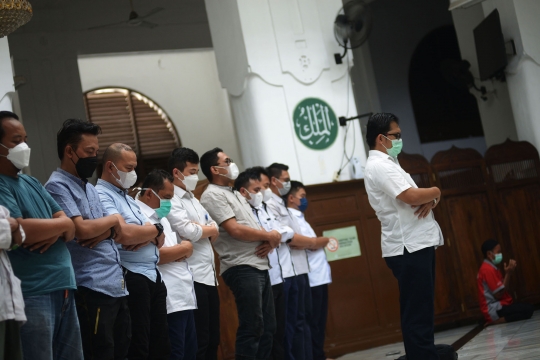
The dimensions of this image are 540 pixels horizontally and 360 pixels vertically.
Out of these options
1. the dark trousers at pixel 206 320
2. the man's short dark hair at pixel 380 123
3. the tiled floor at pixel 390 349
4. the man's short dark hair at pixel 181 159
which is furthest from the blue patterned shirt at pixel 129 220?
the tiled floor at pixel 390 349

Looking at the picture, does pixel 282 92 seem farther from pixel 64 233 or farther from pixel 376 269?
pixel 64 233

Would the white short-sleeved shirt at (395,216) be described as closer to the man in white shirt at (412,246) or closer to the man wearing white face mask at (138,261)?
the man in white shirt at (412,246)

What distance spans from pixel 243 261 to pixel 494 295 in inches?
148

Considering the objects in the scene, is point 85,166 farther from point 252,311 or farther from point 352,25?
point 352,25

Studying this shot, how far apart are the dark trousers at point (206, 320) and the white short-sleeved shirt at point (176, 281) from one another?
0.18 metres

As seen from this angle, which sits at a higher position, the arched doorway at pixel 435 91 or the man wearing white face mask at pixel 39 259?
the arched doorway at pixel 435 91

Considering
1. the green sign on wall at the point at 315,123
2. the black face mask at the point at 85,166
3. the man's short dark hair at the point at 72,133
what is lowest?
the black face mask at the point at 85,166

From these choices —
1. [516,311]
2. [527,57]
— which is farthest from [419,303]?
[527,57]

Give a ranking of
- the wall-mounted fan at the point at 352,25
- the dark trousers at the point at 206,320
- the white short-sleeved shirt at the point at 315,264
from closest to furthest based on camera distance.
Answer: the dark trousers at the point at 206,320, the white short-sleeved shirt at the point at 315,264, the wall-mounted fan at the point at 352,25

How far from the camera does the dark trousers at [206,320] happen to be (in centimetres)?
411

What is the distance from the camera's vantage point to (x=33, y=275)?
8.71 feet

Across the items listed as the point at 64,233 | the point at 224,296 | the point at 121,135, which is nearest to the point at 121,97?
the point at 121,135

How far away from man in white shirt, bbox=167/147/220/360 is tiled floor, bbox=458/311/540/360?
187 cm

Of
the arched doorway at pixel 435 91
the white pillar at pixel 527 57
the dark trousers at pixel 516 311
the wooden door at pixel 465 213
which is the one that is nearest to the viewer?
the dark trousers at pixel 516 311
